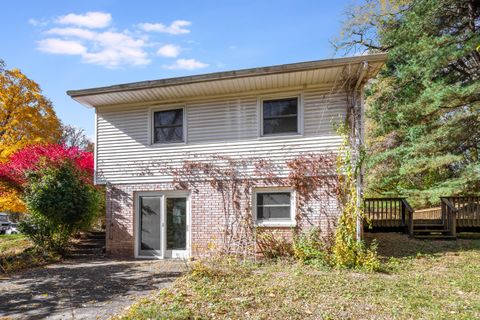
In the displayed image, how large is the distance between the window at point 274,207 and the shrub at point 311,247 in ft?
1.82

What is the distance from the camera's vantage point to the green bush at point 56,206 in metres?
9.62

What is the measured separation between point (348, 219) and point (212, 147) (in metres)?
4.25

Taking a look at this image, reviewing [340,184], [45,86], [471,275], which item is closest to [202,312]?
[340,184]

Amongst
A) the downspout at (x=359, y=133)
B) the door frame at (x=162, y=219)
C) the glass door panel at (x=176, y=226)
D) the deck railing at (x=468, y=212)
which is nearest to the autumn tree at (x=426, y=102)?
the deck railing at (x=468, y=212)

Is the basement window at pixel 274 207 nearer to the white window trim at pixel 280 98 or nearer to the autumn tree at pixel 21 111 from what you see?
the white window trim at pixel 280 98

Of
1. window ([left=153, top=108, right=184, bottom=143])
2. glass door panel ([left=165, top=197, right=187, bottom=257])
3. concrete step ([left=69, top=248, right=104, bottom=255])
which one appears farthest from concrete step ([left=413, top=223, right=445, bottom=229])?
concrete step ([left=69, top=248, right=104, bottom=255])

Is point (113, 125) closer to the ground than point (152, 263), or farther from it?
farther from it

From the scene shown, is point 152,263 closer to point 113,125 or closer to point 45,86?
point 113,125

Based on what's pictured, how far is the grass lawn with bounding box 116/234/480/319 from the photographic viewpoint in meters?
4.79

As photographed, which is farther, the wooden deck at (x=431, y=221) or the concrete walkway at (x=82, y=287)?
the wooden deck at (x=431, y=221)

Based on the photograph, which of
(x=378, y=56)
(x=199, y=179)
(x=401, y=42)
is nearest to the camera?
(x=378, y=56)

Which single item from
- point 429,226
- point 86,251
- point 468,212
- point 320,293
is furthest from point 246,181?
point 468,212

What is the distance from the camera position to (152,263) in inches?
349

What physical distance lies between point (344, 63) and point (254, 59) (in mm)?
3403
